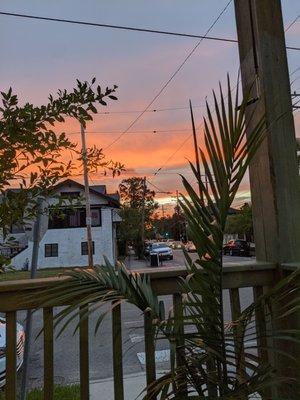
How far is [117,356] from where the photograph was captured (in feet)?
5.44

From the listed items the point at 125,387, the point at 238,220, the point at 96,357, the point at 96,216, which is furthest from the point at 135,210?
the point at 125,387

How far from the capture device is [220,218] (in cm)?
133

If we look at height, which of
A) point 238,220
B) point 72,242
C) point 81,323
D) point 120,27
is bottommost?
point 81,323

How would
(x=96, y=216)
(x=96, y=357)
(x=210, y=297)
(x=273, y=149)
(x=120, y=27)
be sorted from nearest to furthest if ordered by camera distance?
(x=210, y=297) → (x=273, y=149) → (x=120, y=27) → (x=96, y=357) → (x=96, y=216)

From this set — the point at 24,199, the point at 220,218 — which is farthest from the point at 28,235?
the point at 220,218

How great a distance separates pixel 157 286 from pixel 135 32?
391 cm

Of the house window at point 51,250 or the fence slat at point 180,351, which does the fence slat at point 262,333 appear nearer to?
the fence slat at point 180,351

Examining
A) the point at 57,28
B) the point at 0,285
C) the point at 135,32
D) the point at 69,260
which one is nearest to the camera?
the point at 0,285

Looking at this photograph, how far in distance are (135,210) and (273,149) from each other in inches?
1703

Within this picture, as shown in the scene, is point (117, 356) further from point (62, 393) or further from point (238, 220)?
point (238, 220)

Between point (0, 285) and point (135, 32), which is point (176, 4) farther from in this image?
point (0, 285)

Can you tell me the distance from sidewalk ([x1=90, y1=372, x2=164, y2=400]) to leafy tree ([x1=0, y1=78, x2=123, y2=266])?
2.57 meters

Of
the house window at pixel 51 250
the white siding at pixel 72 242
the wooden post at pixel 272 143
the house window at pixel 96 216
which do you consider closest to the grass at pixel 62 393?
the wooden post at pixel 272 143

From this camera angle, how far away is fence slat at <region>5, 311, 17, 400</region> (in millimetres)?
1519
